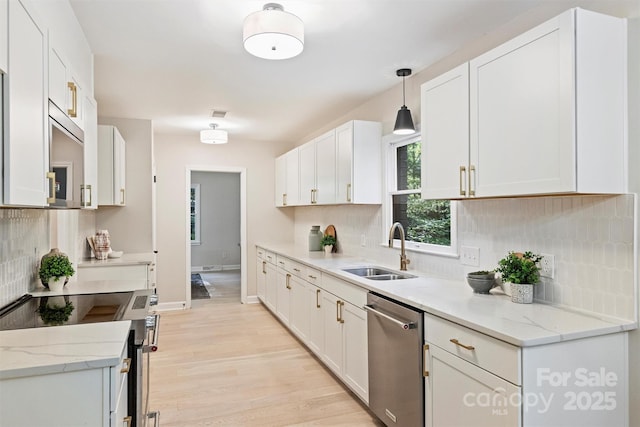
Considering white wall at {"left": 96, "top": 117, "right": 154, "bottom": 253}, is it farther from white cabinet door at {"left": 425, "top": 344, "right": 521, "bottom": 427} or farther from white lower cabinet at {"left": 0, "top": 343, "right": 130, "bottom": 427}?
white cabinet door at {"left": 425, "top": 344, "right": 521, "bottom": 427}

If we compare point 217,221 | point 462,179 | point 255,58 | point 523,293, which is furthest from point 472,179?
point 217,221

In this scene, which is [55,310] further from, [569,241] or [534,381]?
[569,241]

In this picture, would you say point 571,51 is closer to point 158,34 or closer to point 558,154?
point 558,154

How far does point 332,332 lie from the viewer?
10.5 ft

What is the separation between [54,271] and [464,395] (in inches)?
89.0

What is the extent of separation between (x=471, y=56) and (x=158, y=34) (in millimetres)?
1985

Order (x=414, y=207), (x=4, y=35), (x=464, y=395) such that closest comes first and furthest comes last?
(x=4, y=35)
(x=464, y=395)
(x=414, y=207)

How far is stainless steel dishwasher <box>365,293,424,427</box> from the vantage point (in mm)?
2088

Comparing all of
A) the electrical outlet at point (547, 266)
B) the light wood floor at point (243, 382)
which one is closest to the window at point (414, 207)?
Result: the electrical outlet at point (547, 266)

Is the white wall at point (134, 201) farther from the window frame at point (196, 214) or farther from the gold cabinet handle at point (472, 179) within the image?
the window frame at point (196, 214)

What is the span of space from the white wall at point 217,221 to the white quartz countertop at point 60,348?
778cm

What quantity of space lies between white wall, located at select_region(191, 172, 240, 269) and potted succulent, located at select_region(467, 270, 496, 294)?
756cm

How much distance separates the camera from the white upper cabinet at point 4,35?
1229 mm

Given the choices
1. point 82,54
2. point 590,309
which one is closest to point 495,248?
point 590,309
